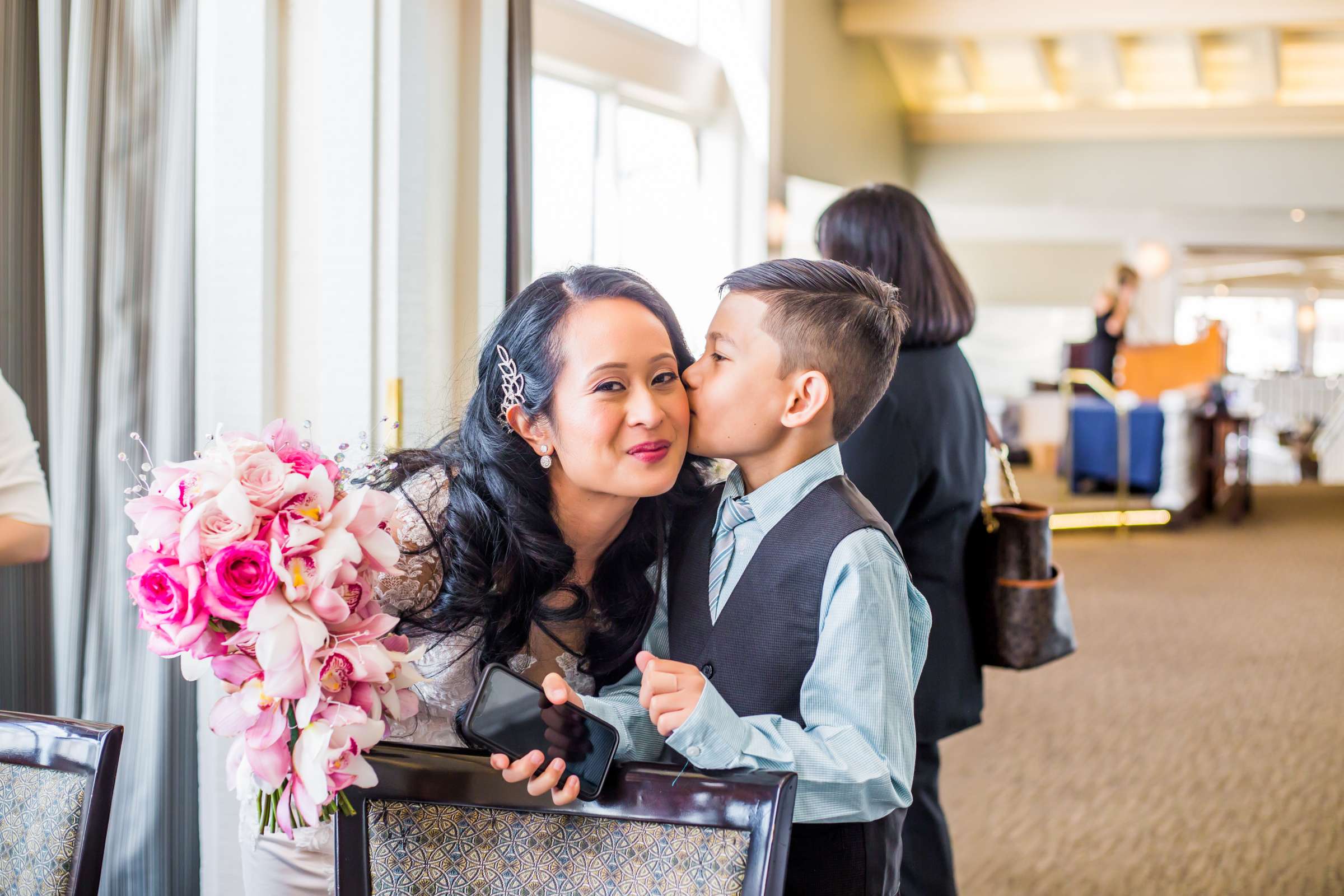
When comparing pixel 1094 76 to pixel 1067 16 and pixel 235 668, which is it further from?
pixel 235 668

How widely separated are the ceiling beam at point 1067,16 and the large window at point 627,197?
12.9 feet

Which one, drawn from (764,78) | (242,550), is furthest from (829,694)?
(764,78)

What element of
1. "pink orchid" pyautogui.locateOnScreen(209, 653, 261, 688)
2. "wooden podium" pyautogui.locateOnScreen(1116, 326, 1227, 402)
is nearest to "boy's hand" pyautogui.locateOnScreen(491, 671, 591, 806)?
"pink orchid" pyautogui.locateOnScreen(209, 653, 261, 688)

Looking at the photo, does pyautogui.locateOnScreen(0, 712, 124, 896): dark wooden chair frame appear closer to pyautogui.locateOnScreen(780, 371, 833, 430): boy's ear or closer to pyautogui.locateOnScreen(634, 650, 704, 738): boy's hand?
pyautogui.locateOnScreen(634, 650, 704, 738): boy's hand

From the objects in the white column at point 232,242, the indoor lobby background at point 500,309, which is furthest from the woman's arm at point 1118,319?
the white column at point 232,242

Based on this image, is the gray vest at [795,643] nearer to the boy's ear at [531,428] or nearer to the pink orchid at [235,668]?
the boy's ear at [531,428]

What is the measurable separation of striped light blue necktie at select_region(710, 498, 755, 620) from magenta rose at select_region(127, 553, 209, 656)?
57 centimetres

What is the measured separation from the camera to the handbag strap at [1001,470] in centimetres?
234

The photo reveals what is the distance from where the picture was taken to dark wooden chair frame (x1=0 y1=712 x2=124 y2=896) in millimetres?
1372

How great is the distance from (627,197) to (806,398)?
426cm

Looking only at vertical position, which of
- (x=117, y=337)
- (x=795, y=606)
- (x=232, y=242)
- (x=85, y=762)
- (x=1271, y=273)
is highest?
(x=1271, y=273)

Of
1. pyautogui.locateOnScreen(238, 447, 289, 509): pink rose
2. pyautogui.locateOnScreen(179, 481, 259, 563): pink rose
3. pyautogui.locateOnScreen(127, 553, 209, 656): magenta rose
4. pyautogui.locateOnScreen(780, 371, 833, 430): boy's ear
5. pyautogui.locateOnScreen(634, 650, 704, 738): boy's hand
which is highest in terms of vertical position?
pyautogui.locateOnScreen(780, 371, 833, 430): boy's ear

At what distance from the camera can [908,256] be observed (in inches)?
89.6

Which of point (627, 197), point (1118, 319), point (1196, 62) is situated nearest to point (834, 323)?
point (627, 197)
